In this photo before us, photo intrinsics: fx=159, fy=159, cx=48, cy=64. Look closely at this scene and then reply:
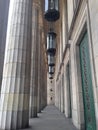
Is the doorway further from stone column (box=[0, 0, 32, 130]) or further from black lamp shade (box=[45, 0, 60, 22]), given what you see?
black lamp shade (box=[45, 0, 60, 22])

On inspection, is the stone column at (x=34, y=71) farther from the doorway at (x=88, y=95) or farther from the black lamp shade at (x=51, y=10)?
the black lamp shade at (x=51, y=10)

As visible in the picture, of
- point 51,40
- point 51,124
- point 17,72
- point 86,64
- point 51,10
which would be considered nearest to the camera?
point 51,10

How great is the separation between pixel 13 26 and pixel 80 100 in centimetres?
585

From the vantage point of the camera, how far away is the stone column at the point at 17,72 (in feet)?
26.5

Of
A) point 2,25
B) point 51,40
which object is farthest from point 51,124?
point 2,25

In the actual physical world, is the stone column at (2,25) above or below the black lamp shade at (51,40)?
above

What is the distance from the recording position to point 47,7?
13.3ft


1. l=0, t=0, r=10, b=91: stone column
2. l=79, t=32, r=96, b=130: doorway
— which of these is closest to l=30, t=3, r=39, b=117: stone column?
l=0, t=0, r=10, b=91: stone column

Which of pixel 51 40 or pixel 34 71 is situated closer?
pixel 51 40

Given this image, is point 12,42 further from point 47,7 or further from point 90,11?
point 47,7

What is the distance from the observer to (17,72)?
28.6 ft

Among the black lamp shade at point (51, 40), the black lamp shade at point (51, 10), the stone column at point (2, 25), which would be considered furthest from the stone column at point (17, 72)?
the black lamp shade at point (51, 10)

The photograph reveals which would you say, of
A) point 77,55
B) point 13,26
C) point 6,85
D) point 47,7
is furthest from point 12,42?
point 47,7

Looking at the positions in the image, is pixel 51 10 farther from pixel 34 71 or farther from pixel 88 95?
pixel 34 71
